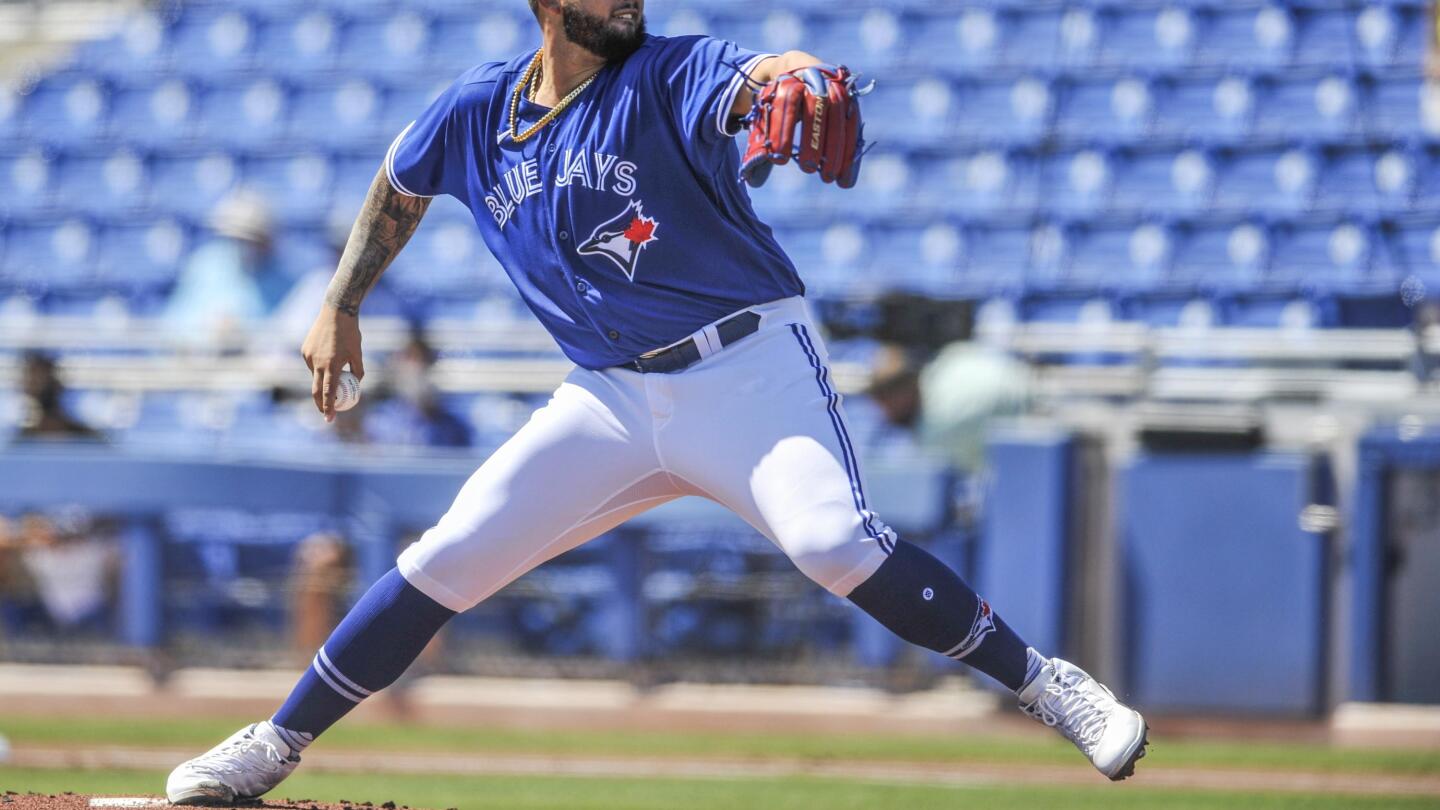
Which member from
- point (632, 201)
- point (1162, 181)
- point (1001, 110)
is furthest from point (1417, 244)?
point (632, 201)

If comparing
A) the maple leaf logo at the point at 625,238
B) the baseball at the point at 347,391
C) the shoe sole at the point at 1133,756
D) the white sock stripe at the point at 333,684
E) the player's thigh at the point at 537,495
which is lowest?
the shoe sole at the point at 1133,756

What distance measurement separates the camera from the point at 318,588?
809cm

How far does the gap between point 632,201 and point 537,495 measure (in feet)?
2.02

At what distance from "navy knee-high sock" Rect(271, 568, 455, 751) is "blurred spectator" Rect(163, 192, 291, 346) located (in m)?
5.98

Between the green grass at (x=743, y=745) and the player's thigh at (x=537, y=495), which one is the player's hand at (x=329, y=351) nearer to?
the player's thigh at (x=537, y=495)

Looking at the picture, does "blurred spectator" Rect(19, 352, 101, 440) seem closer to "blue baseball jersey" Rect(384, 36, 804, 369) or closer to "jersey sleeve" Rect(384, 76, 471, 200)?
"jersey sleeve" Rect(384, 76, 471, 200)

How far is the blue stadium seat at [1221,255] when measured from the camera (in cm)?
972

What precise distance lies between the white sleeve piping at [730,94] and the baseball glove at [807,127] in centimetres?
13

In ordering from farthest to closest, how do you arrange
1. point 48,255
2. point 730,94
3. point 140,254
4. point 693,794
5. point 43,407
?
1. point 48,255
2. point 140,254
3. point 43,407
4. point 693,794
5. point 730,94

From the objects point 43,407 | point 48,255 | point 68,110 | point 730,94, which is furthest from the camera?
point 68,110

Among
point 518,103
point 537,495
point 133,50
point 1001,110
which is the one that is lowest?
point 537,495

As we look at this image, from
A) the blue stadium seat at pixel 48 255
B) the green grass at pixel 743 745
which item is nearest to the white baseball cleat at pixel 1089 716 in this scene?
the green grass at pixel 743 745

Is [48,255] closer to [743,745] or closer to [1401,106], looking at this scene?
[743,745]

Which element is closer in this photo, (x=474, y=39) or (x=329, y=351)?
(x=329, y=351)
